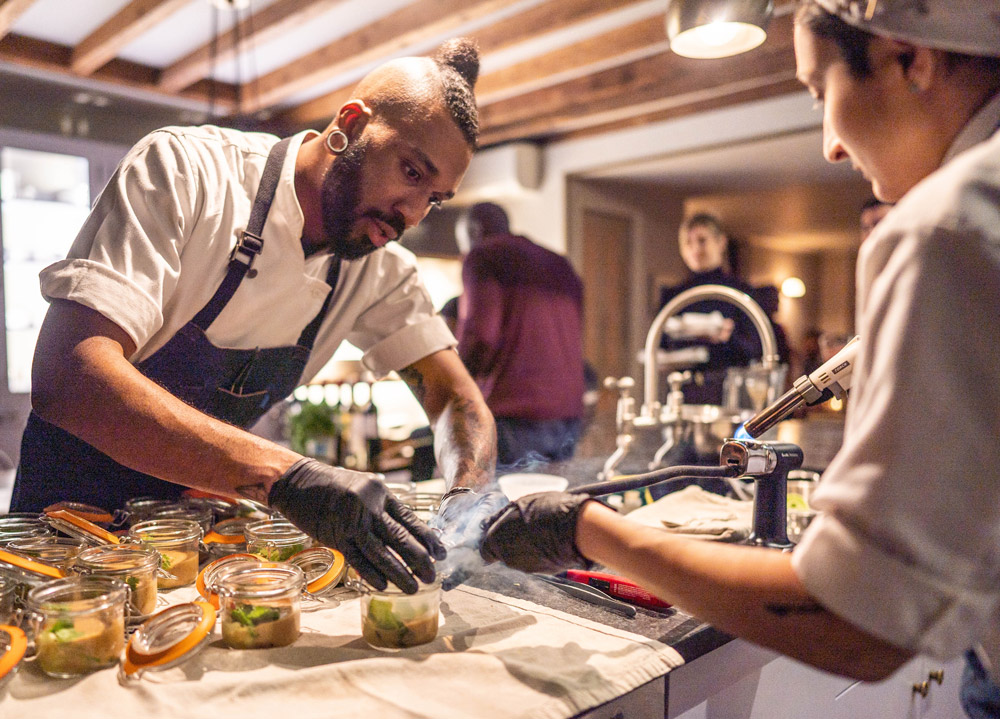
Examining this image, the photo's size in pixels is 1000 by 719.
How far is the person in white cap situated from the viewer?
582mm

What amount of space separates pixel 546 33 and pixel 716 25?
2.17 metres

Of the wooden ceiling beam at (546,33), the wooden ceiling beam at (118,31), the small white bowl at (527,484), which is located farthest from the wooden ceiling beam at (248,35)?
the small white bowl at (527,484)

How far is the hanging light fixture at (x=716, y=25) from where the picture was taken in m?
1.53

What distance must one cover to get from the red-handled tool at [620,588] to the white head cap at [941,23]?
0.73 meters

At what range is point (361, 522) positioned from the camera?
0.92 metres

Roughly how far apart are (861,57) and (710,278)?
2763 millimetres

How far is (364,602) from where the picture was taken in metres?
0.89

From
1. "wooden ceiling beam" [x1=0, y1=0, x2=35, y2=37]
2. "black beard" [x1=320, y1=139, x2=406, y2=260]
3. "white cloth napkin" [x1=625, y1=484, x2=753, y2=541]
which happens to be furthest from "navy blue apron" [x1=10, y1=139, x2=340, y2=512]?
"wooden ceiling beam" [x1=0, y1=0, x2=35, y2=37]

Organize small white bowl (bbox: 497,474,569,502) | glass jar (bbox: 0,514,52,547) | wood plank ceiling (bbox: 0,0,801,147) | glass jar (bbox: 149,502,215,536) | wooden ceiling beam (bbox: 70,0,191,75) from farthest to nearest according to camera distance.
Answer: wood plank ceiling (bbox: 0,0,801,147)
wooden ceiling beam (bbox: 70,0,191,75)
small white bowl (bbox: 497,474,569,502)
glass jar (bbox: 149,502,215,536)
glass jar (bbox: 0,514,52,547)

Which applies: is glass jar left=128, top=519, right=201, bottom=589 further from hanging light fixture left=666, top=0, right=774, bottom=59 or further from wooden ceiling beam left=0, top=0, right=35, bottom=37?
wooden ceiling beam left=0, top=0, right=35, bottom=37

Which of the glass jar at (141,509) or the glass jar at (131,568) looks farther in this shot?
the glass jar at (141,509)

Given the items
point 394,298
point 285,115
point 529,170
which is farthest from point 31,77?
point 394,298

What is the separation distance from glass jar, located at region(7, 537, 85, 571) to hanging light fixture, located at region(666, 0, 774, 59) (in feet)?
5.03

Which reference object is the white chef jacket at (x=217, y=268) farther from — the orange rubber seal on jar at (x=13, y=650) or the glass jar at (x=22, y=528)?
the orange rubber seal on jar at (x=13, y=650)
